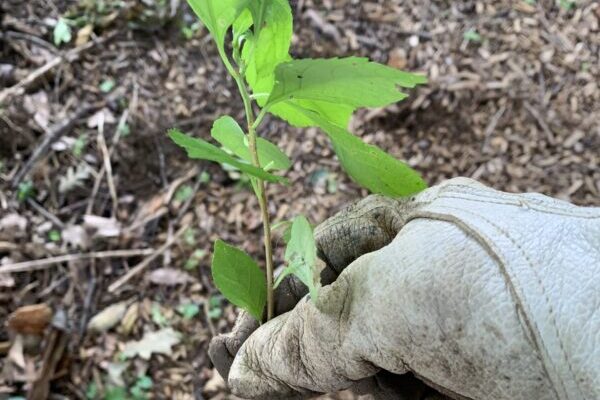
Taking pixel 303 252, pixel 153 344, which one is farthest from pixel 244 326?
pixel 153 344

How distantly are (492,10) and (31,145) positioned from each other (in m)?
2.51

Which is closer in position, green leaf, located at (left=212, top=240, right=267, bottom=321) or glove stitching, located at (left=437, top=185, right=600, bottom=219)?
glove stitching, located at (left=437, top=185, right=600, bottom=219)

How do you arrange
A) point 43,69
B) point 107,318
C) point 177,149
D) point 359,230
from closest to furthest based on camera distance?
point 359,230, point 107,318, point 177,149, point 43,69

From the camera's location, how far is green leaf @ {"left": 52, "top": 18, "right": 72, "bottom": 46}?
126 inches

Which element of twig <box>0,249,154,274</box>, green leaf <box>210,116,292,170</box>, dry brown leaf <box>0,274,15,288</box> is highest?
green leaf <box>210,116,292,170</box>

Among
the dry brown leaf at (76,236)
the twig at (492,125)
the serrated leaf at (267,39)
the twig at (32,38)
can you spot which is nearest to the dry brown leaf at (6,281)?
the dry brown leaf at (76,236)

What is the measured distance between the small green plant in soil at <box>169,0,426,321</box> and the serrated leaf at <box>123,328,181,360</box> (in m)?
1.42

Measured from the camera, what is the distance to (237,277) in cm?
116

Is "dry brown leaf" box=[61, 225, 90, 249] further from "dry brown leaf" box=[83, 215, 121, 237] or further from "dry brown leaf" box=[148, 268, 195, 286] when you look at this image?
"dry brown leaf" box=[148, 268, 195, 286]

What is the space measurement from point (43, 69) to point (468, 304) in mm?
2873

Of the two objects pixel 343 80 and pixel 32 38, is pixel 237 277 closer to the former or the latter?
pixel 343 80

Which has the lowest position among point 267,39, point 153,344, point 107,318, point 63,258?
point 153,344

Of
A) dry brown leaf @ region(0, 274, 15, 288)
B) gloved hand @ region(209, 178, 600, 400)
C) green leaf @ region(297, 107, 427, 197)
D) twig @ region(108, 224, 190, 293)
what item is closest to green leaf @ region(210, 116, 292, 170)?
green leaf @ region(297, 107, 427, 197)

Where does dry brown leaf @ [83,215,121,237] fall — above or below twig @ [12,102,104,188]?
below
